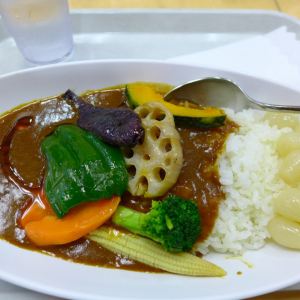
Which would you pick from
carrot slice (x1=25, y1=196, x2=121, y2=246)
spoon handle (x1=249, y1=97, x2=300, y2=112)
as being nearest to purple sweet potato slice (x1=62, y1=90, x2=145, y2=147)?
carrot slice (x1=25, y1=196, x2=121, y2=246)

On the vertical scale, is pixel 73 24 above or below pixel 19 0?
below

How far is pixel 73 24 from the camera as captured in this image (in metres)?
3.18

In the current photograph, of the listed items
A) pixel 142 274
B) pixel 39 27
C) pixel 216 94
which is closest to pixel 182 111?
pixel 216 94

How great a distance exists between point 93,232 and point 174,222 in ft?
2.06

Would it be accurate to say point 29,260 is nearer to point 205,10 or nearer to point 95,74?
point 95,74

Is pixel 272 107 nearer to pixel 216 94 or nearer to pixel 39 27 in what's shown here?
pixel 216 94

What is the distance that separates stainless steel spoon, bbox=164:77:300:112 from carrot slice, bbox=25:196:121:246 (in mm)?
1115

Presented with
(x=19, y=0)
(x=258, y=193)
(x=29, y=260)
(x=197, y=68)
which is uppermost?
(x=19, y=0)

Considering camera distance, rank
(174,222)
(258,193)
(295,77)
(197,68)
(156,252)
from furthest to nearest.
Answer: (295,77), (197,68), (258,193), (156,252), (174,222)

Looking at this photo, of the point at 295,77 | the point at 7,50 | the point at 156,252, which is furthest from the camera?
the point at 7,50

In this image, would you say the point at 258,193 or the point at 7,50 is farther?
the point at 7,50

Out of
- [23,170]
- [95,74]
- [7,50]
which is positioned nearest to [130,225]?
[23,170]

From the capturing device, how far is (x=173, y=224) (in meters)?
1.61

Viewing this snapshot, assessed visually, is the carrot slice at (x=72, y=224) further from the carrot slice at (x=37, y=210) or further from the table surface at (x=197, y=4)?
the table surface at (x=197, y=4)
